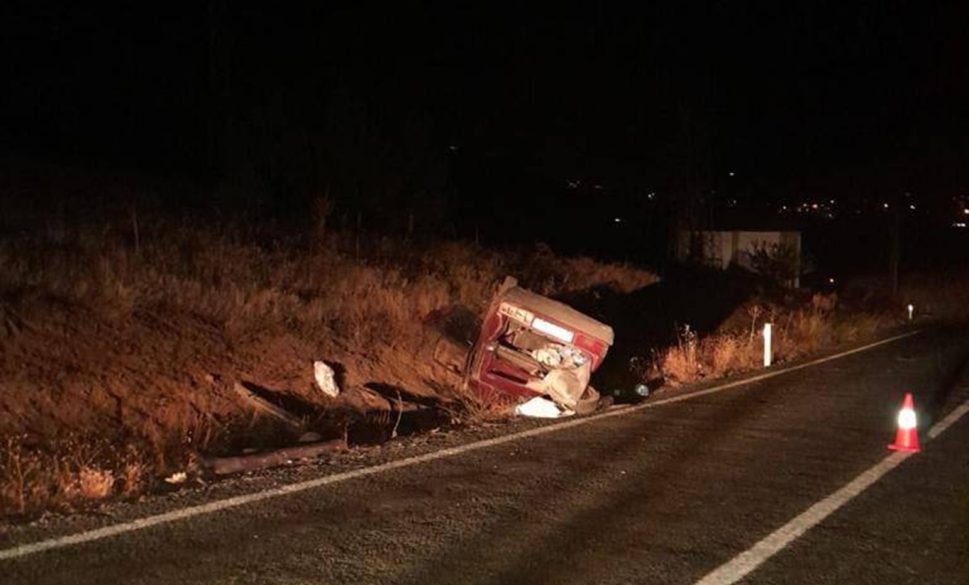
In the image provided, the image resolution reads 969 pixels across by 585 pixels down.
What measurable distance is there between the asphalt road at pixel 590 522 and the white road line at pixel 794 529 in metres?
0.07

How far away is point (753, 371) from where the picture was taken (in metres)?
15.6

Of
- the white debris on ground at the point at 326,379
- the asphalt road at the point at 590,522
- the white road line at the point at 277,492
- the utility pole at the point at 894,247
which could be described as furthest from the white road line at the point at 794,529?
the utility pole at the point at 894,247

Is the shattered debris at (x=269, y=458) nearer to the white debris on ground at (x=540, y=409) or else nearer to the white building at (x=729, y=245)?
the white debris on ground at (x=540, y=409)

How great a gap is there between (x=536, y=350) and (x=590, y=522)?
5.48 m

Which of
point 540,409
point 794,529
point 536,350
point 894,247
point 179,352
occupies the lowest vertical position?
point 894,247

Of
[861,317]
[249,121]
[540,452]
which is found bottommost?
[861,317]

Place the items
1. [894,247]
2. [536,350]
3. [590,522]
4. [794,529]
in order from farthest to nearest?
[894,247] → [536,350] → [590,522] → [794,529]

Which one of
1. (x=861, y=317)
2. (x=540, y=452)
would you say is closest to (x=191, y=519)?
(x=540, y=452)

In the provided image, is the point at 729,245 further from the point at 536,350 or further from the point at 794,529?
the point at 794,529

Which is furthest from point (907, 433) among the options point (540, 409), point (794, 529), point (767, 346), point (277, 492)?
point (767, 346)

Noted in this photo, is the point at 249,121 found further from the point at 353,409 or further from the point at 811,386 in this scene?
the point at 811,386

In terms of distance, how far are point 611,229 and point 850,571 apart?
4056cm

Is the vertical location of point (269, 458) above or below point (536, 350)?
below

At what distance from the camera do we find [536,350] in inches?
477
